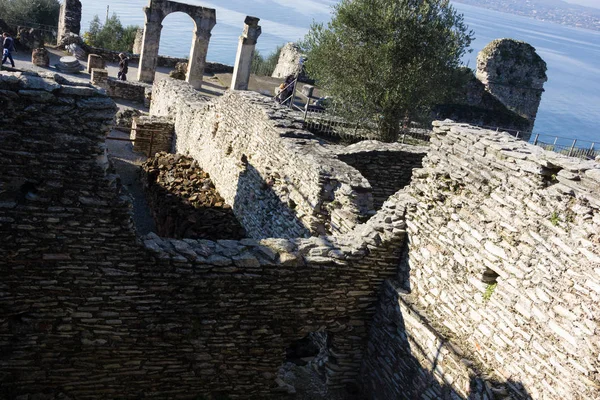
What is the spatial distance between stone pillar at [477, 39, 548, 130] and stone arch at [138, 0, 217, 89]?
15.2m

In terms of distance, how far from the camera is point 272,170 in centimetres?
1116

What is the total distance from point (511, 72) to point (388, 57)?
16168 mm

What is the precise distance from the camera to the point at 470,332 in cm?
692

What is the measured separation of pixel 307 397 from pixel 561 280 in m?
4.13

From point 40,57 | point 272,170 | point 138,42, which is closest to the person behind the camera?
point 272,170

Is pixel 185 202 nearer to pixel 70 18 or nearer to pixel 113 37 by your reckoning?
pixel 70 18

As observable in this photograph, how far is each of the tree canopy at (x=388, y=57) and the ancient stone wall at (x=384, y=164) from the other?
668 centimetres

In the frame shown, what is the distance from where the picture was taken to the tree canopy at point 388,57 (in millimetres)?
19359

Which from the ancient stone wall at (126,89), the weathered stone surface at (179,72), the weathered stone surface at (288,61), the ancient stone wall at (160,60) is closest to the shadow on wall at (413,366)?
the ancient stone wall at (126,89)

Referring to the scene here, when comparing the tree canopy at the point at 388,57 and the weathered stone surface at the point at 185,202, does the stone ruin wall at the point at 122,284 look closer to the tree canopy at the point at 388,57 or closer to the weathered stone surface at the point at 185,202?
the weathered stone surface at the point at 185,202

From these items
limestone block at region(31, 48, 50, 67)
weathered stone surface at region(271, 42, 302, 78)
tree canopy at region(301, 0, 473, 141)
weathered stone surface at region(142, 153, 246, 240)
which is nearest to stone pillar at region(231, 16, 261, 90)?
weathered stone surface at region(271, 42, 302, 78)

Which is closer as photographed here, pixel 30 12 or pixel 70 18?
pixel 70 18

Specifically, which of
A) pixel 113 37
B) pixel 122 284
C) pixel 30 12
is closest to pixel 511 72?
pixel 113 37

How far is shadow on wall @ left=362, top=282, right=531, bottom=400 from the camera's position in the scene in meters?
6.52
